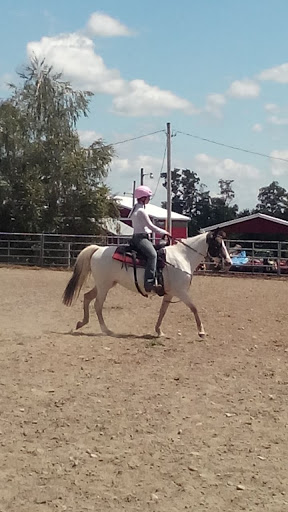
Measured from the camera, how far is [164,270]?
10188 mm

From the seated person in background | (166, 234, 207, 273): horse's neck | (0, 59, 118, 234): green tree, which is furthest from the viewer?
(0, 59, 118, 234): green tree

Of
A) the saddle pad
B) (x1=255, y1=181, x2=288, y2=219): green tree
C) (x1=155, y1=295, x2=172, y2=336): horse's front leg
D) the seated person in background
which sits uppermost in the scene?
(x1=255, y1=181, x2=288, y2=219): green tree

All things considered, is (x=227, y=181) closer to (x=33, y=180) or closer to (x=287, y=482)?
(x=33, y=180)

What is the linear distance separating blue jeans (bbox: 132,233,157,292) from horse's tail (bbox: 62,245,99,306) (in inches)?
34.5

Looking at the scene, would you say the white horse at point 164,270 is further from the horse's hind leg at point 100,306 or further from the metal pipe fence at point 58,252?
the metal pipe fence at point 58,252

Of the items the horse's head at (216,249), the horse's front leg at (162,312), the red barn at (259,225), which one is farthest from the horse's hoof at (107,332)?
the red barn at (259,225)

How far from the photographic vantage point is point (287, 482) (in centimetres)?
423

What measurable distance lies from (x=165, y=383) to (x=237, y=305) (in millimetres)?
8166

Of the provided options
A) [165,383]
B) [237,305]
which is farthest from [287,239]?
[165,383]

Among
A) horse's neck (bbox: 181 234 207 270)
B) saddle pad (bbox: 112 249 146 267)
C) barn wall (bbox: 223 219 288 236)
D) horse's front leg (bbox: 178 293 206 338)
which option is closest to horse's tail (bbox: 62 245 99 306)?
saddle pad (bbox: 112 249 146 267)

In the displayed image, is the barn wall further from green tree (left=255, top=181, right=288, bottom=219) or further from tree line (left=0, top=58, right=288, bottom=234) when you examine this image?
green tree (left=255, top=181, right=288, bottom=219)

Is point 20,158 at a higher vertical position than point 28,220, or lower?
higher

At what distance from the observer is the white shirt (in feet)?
32.2

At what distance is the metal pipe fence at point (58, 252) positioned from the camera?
27.2 metres
